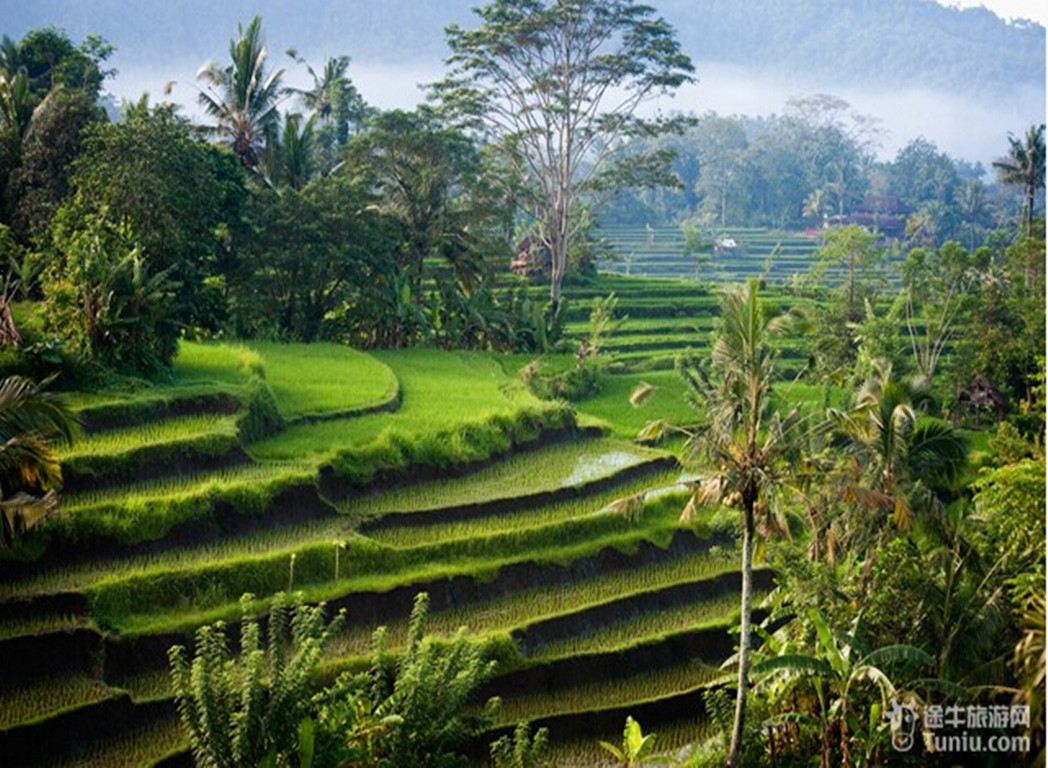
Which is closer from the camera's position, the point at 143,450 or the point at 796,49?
the point at 143,450

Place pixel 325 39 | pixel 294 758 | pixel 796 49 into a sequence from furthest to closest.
Result: pixel 796 49 → pixel 325 39 → pixel 294 758

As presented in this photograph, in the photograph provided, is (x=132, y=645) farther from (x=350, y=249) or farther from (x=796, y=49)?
(x=796, y=49)

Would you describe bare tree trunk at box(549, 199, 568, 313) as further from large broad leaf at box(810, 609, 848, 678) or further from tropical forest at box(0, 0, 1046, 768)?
large broad leaf at box(810, 609, 848, 678)

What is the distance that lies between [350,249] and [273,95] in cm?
524

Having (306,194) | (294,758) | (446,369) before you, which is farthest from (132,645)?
(306,194)

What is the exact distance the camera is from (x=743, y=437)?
27.8 ft

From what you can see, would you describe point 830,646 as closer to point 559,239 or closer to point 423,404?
point 423,404

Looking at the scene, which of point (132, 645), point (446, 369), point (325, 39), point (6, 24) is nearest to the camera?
point (132, 645)

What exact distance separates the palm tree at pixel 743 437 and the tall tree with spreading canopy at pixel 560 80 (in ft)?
47.9

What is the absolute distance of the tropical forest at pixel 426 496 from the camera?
28.5 feet

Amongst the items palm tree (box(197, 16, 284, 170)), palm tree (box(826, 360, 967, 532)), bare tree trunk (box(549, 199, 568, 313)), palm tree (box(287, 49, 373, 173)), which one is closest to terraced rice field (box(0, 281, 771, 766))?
palm tree (box(826, 360, 967, 532))

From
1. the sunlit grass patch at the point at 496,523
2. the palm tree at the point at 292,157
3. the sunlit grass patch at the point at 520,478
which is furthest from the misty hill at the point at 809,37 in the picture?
the sunlit grass patch at the point at 496,523

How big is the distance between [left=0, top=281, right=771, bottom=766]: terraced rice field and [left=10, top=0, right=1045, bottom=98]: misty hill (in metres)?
114

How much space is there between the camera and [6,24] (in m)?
89.4
